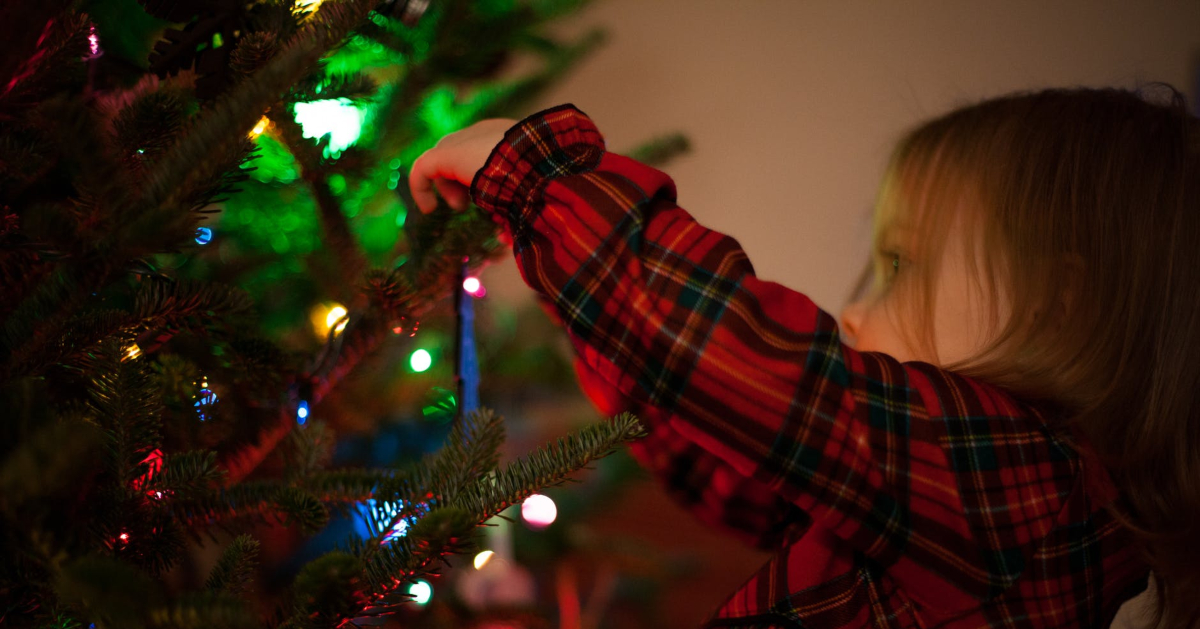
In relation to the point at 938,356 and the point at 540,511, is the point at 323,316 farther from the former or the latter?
the point at 938,356

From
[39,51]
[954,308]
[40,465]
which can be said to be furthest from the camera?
[954,308]

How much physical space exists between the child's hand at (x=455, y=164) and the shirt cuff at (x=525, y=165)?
15 mm

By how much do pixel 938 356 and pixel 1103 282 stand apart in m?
0.11

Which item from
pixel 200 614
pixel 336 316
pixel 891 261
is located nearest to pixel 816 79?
pixel 891 261

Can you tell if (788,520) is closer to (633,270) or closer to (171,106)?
(633,270)

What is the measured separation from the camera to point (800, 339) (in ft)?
1.24

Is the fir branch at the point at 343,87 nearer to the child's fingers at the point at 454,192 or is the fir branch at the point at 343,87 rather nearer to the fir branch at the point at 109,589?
the child's fingers at the point at 454,192

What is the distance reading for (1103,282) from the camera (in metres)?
0.47

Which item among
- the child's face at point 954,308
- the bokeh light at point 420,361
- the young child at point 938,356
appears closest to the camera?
the young child at point 938,356

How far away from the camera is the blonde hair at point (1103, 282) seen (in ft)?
1.50

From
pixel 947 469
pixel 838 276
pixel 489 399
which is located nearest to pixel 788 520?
pixel 947 469

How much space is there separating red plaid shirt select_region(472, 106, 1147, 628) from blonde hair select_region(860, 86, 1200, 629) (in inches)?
1.7

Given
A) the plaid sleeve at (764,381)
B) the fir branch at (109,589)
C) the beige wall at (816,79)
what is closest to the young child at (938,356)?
the plaid sleeve at (764,381)

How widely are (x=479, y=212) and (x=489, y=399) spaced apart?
329mm
